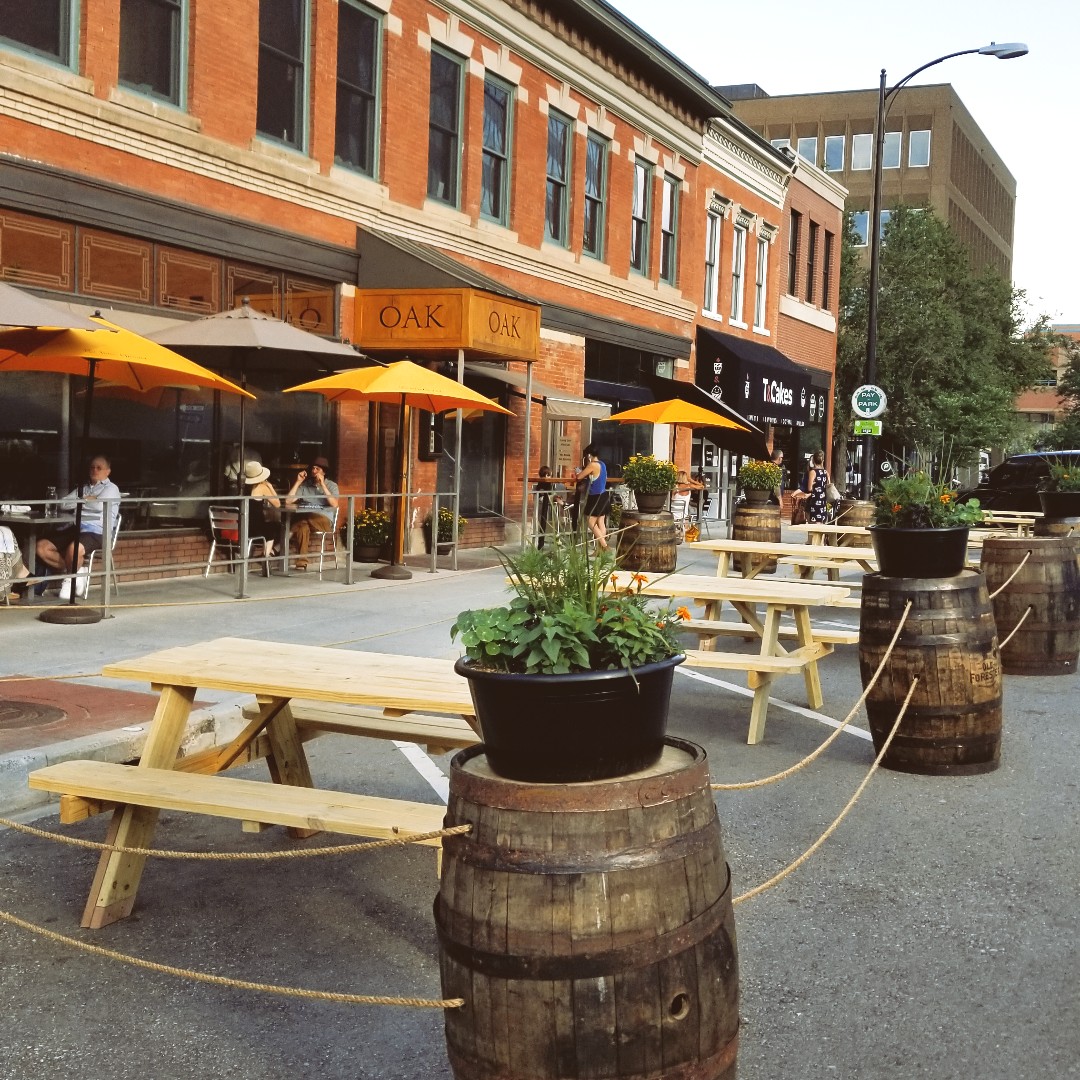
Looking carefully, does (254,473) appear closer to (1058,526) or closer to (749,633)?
(749,633)

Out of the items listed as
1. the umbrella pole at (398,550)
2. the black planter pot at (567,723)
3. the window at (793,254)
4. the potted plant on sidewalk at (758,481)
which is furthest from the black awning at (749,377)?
the black planter pot at (567,723)

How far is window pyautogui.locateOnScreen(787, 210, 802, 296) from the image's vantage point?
111ft

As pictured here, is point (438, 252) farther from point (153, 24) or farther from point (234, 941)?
point (234, 941)

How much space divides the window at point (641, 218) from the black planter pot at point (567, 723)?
893 inches

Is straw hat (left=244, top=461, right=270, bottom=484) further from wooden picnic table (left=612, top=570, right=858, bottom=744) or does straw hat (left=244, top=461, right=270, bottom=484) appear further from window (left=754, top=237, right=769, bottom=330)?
window (left=754, top=237, right=769, bottom=330)

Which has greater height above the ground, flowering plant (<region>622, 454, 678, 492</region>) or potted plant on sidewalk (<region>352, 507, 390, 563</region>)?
flowering plant (<region>622, 454, 678, 492</region>)

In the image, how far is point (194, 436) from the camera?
47.0 feet

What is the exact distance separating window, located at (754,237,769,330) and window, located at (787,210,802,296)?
1743 mm

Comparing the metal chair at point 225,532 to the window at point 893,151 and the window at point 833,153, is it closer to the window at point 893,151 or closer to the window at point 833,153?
the window at point 833,153

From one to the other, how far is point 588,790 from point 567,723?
0.50 feet

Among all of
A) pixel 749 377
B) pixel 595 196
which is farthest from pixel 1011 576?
pixel 749 377

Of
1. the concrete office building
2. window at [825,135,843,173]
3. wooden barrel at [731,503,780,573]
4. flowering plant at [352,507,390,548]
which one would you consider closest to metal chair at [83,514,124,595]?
flowering plant at [352,507,390,548]

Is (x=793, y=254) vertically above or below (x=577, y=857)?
above

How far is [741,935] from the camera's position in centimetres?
448
